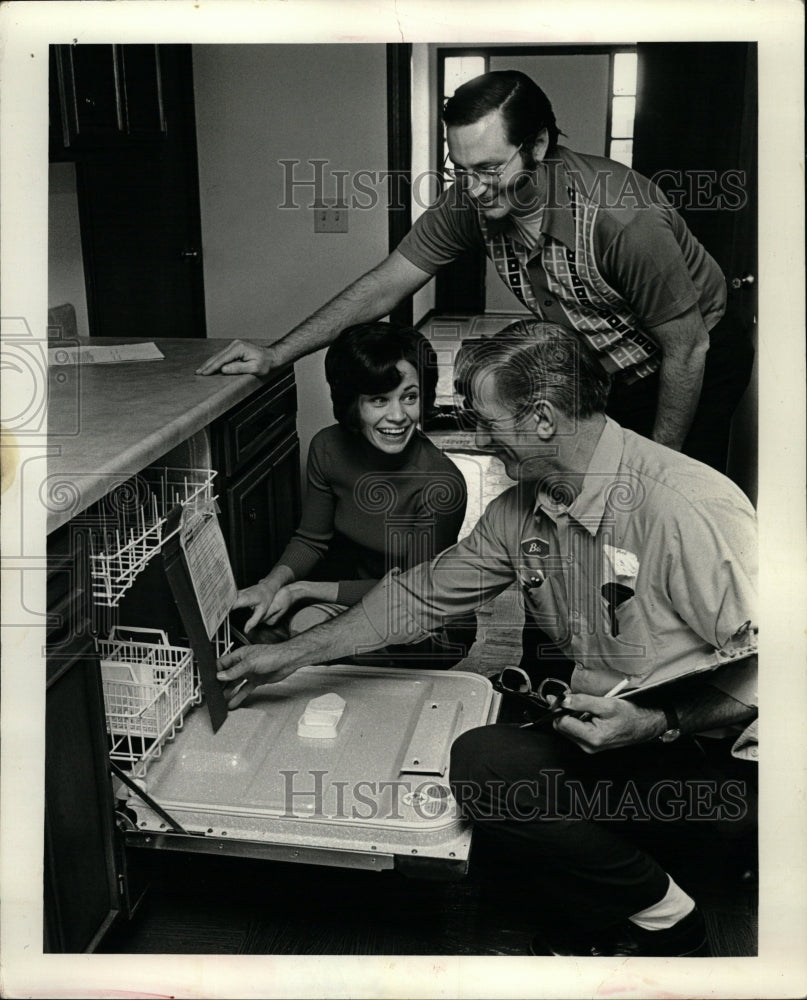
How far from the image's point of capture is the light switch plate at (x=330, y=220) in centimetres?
212

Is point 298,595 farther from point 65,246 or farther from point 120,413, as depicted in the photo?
point 65,246

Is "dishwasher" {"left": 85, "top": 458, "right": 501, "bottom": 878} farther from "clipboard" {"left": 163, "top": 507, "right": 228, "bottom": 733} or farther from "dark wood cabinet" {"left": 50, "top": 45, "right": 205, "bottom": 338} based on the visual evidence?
"dark wood cabinet" {"left": 50, "top": 45, "right": 205, "bottom": 338}

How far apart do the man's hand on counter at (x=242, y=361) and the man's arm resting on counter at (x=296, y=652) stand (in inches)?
21.0

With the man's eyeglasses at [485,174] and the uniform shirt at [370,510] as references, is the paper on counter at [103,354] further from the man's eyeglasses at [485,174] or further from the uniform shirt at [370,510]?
the man's eyeglasses at [485,174]

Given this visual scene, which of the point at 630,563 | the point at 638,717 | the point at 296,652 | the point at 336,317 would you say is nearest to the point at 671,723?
the point at 638,717

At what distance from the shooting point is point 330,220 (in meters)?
2.21

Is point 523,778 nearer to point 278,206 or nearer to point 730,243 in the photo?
point 730,243

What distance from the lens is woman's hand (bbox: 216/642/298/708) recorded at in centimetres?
164

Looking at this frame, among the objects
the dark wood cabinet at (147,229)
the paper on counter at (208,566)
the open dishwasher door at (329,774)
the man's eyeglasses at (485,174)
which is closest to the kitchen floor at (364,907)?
the open dishwasher door at (329,774)

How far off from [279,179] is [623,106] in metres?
1.00

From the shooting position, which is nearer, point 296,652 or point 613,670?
point 613,670

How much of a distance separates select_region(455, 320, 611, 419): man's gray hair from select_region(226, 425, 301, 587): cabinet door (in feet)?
2.23

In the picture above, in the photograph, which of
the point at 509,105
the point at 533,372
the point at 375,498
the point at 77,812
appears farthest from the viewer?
the point at 375,498

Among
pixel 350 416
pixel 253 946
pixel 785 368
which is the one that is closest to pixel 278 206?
pixel 350 416
